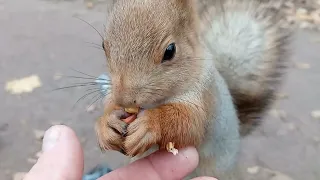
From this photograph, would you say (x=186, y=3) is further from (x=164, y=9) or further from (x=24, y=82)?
(x=24, y=82)

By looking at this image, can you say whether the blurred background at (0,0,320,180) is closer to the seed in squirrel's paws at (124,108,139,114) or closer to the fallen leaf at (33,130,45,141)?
the fallen leaf at (33,130,45,141)

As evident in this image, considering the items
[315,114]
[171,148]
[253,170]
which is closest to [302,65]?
[315,114]

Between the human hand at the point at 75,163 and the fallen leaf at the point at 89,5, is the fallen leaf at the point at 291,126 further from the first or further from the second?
the fallen leaf at the point at 89,5

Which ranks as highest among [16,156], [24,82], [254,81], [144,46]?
[144,46]

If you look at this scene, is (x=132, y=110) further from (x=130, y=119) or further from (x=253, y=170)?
(x=253, y=170)

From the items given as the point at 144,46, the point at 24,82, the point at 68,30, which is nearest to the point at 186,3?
the point at 144,46

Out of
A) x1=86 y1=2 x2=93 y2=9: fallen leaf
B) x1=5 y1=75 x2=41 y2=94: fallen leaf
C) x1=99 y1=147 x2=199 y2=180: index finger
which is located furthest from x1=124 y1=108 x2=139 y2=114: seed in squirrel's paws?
x1=86 y1=2 x2=93 y2=9: fallen leaf
